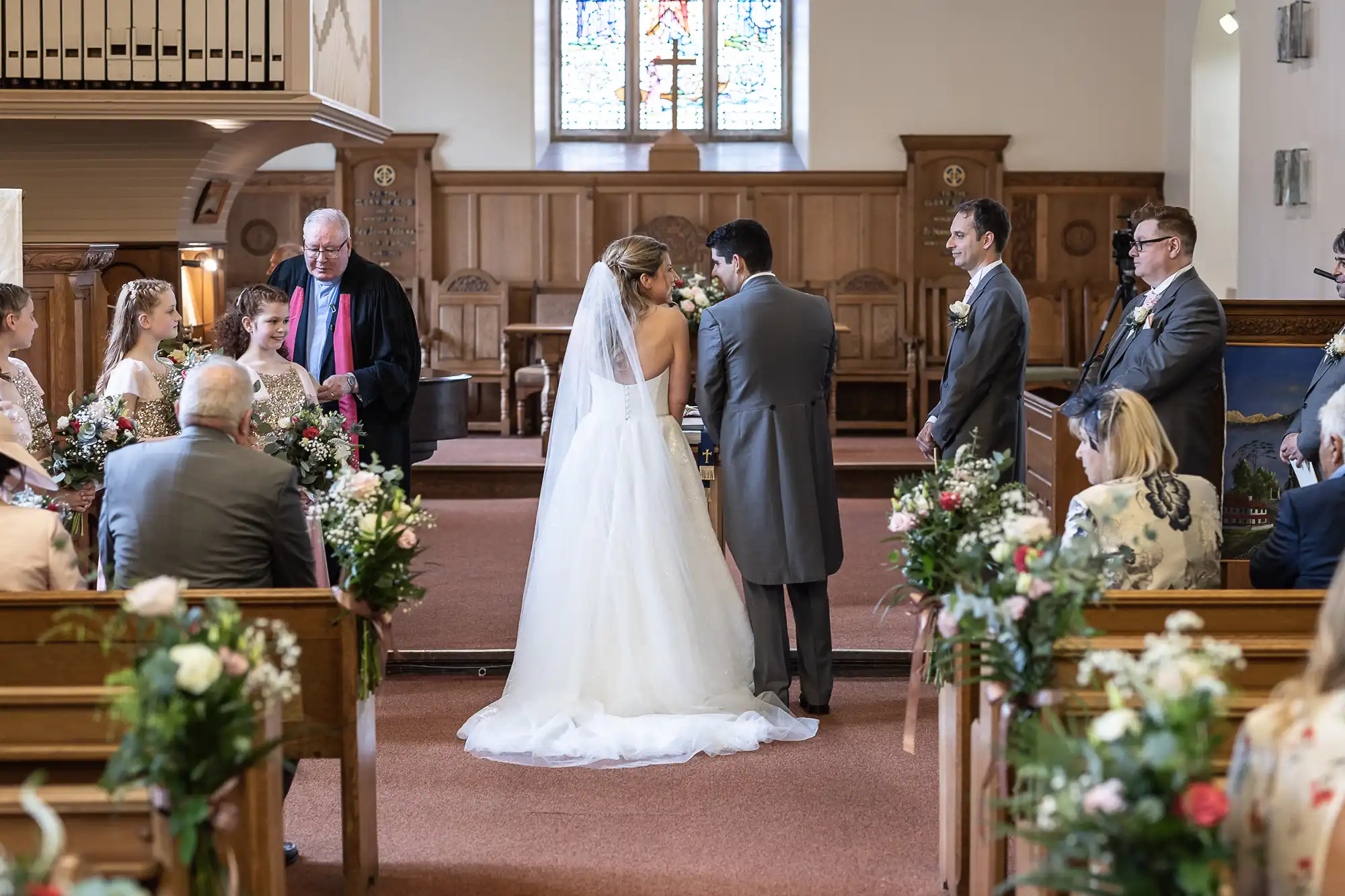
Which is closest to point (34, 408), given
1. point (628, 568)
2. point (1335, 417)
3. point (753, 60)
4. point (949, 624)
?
point (628, 568)

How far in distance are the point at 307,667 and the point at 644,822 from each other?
1036 mm

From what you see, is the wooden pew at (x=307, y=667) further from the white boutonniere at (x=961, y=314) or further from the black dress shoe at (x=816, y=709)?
the white boutonniere at (x=961, y=314)

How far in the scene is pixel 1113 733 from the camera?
6.23ft

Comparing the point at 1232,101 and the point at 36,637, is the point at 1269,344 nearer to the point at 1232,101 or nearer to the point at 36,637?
the point at 36,637

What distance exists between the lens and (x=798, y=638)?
4.98m

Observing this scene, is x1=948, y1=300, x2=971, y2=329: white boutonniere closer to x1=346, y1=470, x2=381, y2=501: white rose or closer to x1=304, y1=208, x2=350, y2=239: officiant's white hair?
x1=304, y1=208, x2=350, y2=239: officiant's white hair

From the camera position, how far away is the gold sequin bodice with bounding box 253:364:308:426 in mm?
4969

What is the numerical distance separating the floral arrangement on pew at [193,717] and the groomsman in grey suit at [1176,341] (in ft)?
10.8

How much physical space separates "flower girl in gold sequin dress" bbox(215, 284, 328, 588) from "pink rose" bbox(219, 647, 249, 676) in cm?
271

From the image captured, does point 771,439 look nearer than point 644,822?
No

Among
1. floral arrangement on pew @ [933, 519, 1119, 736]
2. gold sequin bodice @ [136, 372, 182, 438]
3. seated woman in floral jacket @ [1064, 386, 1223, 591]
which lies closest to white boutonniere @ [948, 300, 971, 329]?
seated woman in floral jacket @ [1064, 386, 1223, 591]

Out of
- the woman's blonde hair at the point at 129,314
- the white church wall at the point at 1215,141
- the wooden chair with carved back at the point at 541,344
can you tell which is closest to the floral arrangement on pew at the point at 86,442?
the woman's blonde hair at the point at 129,314

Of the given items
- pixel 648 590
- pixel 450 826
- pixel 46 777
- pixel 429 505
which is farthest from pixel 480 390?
pixel 46 777

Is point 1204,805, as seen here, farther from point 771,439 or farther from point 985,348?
point 985,348
